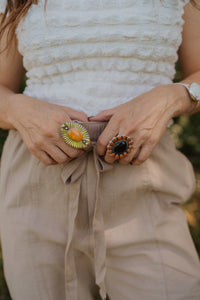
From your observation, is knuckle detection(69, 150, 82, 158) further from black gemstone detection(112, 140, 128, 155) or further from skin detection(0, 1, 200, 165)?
black gemstone detection(112, 140, 128, 155)

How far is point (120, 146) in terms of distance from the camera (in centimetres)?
91

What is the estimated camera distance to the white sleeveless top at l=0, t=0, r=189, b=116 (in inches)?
39.7

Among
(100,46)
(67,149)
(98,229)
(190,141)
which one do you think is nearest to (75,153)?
(67,149)

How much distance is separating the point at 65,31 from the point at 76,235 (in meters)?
0.67

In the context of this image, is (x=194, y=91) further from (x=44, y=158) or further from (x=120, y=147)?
(x=44, y=158)

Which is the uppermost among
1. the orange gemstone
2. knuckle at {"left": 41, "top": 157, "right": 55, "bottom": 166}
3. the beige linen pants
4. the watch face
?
the orange gemstone

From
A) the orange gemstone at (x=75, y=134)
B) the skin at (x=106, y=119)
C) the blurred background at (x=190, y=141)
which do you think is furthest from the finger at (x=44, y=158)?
the blurred background at (x=190, y=141)

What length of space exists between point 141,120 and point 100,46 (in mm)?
286

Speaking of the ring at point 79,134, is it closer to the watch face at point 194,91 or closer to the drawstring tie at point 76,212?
the drawstring tie at point 76,212

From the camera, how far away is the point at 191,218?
99.3 inches

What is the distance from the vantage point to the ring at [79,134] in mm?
901

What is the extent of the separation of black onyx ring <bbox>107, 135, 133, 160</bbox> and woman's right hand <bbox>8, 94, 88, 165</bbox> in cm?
10

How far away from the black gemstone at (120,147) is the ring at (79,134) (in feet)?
0.27

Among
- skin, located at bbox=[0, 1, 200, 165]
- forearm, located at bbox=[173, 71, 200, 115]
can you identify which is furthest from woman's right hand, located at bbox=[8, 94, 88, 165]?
forearm, located at bbox=[173, 71, 200, 115]
